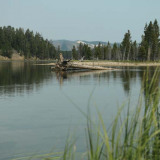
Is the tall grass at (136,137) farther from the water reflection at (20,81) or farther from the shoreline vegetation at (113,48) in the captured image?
the shoreline vegetation at (113,48)

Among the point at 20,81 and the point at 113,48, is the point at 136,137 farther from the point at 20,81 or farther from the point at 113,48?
the point at 113,48

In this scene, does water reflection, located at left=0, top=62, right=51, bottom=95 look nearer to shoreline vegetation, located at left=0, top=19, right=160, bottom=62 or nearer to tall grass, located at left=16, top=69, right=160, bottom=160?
tall grass, located at left=16, top=69, right=160, bottom=160

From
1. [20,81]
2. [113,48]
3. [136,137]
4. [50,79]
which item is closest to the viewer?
[136,137]

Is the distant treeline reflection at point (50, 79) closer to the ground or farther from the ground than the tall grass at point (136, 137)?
closer to the ground

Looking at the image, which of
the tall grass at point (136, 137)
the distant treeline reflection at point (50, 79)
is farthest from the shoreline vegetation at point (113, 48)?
the tall grass at point (136, 137)

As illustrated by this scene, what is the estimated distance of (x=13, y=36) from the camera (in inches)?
7766

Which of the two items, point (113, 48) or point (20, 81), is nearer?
point (20, 81)

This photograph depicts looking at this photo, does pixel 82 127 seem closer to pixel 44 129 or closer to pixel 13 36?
pixel 44 129

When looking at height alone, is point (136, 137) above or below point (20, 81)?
above

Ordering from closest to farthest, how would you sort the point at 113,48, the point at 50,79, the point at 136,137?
the point at 136,137, the point at 50,79, the point at 113,48

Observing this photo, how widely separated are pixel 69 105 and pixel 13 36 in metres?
187

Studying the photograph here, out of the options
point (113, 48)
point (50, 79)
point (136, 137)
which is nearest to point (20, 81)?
point (50, 79)

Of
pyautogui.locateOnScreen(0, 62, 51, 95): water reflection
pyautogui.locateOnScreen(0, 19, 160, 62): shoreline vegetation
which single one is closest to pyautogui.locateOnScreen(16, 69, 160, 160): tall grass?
pyautogui.locateOnScreen(0, 62, 51, 95): water reflection

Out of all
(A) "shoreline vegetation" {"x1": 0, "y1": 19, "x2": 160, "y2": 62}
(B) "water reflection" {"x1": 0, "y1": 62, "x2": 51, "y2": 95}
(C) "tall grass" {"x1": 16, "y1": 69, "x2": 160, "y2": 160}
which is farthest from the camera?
(A) "shoreline vegetation" {"x1": 0, "y1": 19, "x2": 160, "y2": 62}
